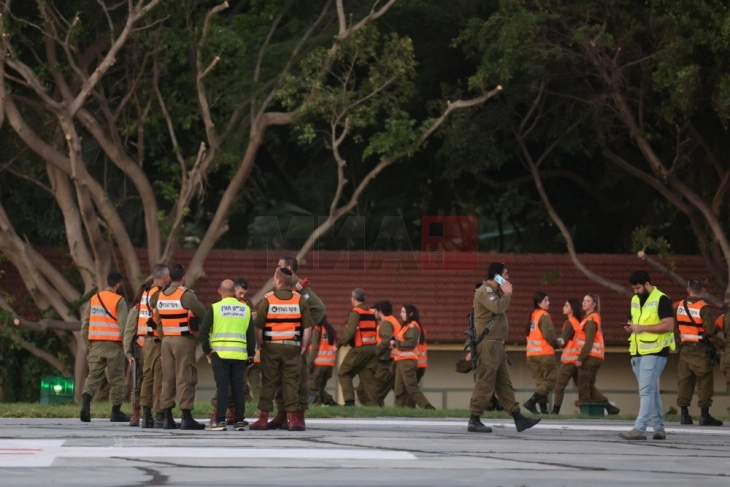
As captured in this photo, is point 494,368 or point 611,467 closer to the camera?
point 611,467

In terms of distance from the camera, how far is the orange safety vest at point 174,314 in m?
16.6

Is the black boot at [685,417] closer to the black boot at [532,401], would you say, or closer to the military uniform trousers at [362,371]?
the black boot at [532,401]

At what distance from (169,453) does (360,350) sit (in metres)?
13.3

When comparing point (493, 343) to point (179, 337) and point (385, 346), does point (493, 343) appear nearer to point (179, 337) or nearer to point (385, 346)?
point (179, 337)

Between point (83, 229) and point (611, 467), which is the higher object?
point (83, 229)

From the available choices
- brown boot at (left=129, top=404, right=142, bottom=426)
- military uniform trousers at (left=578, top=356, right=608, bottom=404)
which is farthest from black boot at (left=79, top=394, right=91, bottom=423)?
military uniform trousers at (left=578, top=356, right=608, bottom=404)

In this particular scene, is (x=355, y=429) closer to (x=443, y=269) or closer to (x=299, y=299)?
(x=299, y=299)

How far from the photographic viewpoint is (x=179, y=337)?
16.7 m

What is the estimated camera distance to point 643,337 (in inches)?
633

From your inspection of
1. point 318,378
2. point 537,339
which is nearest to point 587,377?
point 537,339

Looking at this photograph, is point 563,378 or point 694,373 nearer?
point 694,373

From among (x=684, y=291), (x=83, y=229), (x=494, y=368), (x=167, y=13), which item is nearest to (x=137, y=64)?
(x=167, y=13)

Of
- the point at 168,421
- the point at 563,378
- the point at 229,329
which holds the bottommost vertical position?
the point at 168,421

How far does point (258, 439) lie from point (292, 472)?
4.12 meters
